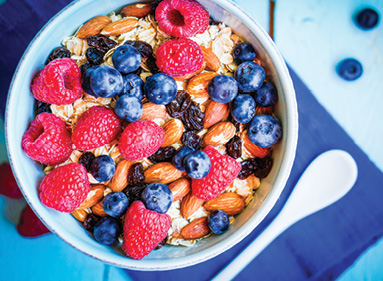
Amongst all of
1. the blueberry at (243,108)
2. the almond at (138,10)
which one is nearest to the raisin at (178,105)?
the blueberry at (243,108)

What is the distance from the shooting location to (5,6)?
3.04 feet

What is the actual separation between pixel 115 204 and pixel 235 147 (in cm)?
29

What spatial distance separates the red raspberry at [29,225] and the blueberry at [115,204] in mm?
325

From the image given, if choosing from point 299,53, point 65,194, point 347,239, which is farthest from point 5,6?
point 347,239

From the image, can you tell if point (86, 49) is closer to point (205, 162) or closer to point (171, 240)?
point (205, 162)

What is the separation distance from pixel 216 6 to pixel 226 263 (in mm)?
681

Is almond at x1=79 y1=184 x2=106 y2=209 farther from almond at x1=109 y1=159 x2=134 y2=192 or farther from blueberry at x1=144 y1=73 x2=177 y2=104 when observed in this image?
blueberry at x1=144 y1=73 x2=177 y2=104

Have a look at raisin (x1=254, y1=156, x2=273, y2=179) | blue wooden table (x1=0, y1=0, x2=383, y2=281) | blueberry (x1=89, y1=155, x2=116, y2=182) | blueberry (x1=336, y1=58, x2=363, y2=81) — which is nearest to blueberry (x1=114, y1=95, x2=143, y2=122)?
blueberry (x1=89, y1=155, x2=116, y2=182)

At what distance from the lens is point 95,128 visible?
0.69m

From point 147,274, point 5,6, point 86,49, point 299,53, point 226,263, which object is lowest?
point 147,274

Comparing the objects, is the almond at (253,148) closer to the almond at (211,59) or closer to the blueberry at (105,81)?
the almond at (211,59)

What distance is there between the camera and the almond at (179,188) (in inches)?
30.1

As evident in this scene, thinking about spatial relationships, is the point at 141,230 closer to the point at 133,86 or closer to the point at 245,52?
the point at 133,86

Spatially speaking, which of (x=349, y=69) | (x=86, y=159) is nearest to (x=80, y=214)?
(x=86, y=159)
